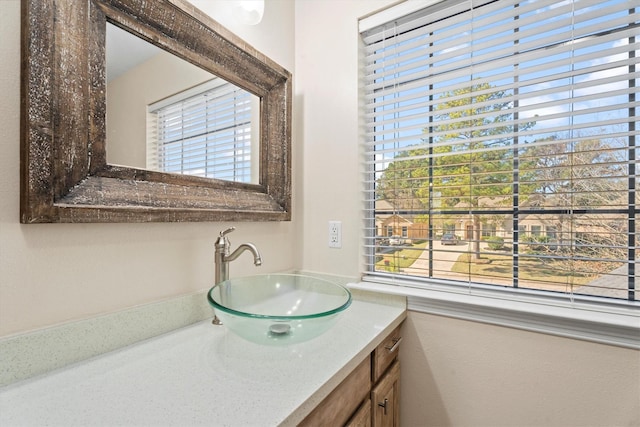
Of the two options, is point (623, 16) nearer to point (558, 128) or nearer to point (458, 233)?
point (558, 128)

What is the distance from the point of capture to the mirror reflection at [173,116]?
2.69 feet

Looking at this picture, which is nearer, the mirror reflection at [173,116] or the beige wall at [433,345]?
the mirror reflection at [173,116]

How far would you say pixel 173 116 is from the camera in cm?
98

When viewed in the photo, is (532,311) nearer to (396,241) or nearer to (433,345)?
(433,345)

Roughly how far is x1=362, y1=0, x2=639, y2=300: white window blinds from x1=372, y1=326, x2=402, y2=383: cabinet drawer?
0.87ft

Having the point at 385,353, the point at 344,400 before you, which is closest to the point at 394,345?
the point at 385,353

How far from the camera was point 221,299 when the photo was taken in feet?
3.23

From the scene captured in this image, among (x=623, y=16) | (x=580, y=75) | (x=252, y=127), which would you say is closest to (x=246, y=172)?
(x=252, y=127)

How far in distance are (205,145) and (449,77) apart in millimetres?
941

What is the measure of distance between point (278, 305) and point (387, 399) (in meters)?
0.50

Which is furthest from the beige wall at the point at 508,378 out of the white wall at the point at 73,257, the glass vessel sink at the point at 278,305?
the white wall at the point at 73,257

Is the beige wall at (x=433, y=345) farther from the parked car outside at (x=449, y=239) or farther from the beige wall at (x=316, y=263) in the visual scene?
the parked car outside at (x=449, y=239)

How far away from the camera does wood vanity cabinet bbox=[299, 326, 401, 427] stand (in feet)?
2.40

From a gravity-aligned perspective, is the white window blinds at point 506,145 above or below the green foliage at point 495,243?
above
